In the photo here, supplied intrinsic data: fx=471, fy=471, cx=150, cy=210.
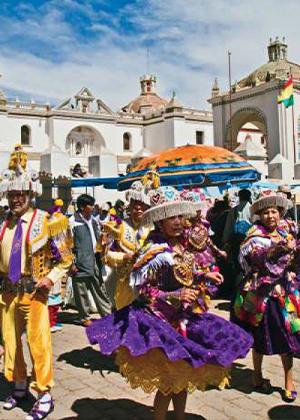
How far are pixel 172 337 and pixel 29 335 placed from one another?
1.37m

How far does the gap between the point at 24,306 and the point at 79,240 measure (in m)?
3.27

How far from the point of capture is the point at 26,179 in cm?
Answer: 391

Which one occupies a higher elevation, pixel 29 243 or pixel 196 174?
pixel 196 174

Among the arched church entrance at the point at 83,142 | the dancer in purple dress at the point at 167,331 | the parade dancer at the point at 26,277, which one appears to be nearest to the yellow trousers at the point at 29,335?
the parade dancer at the point at 26,277

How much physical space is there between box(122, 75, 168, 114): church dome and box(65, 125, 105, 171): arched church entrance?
8.37m

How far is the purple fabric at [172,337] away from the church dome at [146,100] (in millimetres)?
49705

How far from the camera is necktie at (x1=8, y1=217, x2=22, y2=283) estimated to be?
3.80 metres

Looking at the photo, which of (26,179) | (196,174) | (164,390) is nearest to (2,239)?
(26,179)

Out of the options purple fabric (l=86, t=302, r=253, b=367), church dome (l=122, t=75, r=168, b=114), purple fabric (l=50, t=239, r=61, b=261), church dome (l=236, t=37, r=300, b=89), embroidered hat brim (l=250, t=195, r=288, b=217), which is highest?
church dome (l=122, t=75, r=168, b=114)

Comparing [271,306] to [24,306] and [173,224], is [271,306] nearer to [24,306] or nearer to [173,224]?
[173,224]

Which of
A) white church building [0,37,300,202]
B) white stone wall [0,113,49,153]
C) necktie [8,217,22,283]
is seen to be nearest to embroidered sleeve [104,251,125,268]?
necktie [8,217,22,283]

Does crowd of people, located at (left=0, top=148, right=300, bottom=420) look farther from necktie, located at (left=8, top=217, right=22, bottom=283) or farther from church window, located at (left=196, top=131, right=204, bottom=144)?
church window, located at (left=196, top=131, right=204, bottom=144)

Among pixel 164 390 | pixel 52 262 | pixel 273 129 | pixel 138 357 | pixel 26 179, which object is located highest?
pixel 273 129

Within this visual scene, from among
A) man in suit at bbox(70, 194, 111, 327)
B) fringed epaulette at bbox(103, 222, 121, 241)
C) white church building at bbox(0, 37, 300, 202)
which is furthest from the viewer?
white church building at bbox(0, 37, 300, 202)
